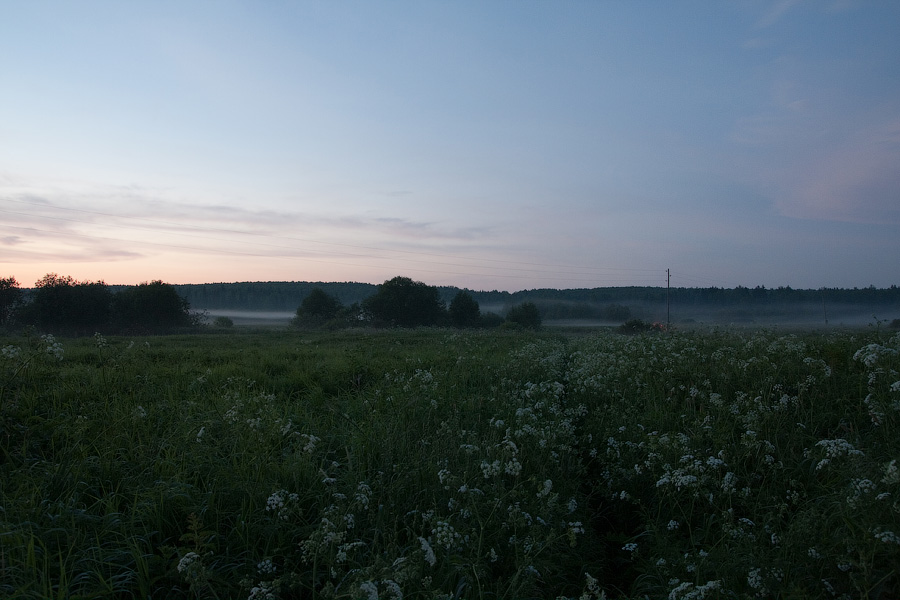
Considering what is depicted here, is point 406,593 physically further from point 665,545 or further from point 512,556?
point 665,545

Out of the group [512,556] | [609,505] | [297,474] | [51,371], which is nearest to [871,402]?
[609,505]

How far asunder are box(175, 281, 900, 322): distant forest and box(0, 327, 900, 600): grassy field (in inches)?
2683

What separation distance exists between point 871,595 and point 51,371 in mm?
9483

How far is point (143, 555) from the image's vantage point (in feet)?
10.9

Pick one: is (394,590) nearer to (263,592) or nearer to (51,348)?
(263,592)

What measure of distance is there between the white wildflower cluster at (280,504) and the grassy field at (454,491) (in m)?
0.04

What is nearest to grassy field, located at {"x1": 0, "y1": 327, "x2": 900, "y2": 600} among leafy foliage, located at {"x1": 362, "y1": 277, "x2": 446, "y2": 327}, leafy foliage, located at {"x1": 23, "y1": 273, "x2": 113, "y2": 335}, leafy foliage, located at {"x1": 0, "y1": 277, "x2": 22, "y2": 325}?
leafy foliage, located at {"x1": 23, "y1": 273, "x2": 113, "y2": 335}

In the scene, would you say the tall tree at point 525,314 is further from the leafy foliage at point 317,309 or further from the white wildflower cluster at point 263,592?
the white wildflower cluster at point 263,592

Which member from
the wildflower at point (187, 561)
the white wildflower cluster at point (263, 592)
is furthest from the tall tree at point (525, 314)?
the wildflower at point (187, 561)

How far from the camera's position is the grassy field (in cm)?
316

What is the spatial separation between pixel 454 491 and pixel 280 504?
1440 mm

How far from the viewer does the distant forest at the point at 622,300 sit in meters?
83.9

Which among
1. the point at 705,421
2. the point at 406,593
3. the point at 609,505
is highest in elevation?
the point at 705,421

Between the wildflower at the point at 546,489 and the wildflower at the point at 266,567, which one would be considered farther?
the wildflower at the point at 546,489
